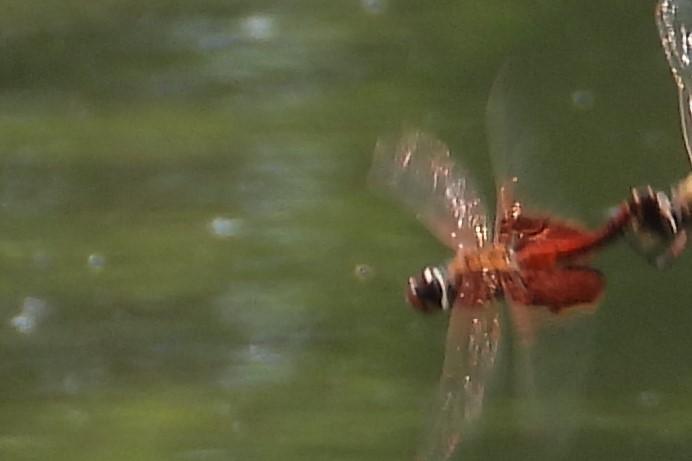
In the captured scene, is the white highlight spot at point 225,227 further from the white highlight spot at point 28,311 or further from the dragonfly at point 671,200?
the dragonfly at point 671,200

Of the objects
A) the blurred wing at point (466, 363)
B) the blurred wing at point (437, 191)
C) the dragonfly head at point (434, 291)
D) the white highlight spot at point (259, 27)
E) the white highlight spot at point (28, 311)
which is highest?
the white highlight spot at point (259, 27)

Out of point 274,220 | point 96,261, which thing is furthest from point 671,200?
point 96,261

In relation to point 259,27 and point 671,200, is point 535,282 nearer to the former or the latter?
point 671,200

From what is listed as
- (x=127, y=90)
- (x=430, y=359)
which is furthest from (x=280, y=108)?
(x=430, y=359)

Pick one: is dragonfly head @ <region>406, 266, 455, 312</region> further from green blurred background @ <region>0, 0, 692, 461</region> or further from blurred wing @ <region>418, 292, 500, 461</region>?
green blurred background @ <region>0, 0, 692, 461</region>

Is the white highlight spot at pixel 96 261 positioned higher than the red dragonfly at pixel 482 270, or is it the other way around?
the red dragonfly at pixel 482 270

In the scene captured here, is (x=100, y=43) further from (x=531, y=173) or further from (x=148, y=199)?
(x=531, y=173)

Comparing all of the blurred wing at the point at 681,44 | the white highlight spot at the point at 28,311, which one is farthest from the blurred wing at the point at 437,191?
the white highlight spot at the point at 28,311
